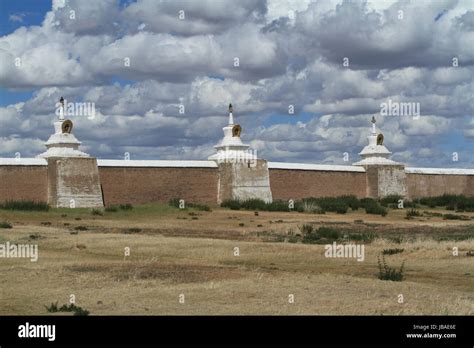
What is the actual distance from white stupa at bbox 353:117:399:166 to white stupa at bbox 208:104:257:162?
10.5m

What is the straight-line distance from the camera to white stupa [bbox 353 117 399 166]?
5300cm

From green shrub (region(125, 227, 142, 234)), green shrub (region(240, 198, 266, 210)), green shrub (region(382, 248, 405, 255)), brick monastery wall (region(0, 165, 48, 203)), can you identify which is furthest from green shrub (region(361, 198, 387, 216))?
green shrub (region(382, 248, 405, 255))

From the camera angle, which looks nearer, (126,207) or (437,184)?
(126,207)

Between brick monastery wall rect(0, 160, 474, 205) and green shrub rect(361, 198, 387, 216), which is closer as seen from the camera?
brick monastery wall rect(0, 160, 474, 205)

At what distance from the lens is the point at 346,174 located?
50594 mm

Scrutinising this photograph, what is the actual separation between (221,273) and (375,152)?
38.9 m

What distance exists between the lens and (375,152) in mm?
53812

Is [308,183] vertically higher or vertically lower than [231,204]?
higher

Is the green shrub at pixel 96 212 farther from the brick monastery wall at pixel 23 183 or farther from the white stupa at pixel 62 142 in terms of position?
the white stupa at pixel 62 142

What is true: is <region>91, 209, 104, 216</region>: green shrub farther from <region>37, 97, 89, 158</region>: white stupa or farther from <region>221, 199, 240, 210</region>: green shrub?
<region>221, 199, 240, 210</region>: green shrub

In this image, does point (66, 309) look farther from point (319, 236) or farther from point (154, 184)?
point (154, 184)

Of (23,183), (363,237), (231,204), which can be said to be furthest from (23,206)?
(363,237)

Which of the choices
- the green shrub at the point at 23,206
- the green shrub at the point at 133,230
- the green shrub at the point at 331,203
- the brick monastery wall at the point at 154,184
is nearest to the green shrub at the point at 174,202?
the brick monastery wall at the point at 154,184
